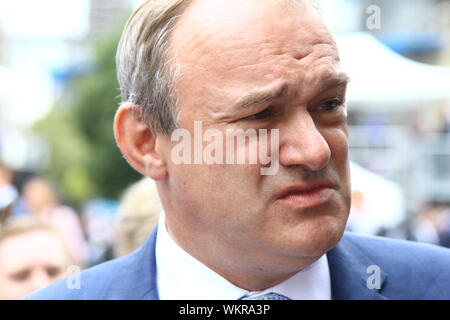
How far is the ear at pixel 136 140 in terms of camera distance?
166cm

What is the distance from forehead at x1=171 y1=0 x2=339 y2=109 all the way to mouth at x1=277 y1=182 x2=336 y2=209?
0.23m

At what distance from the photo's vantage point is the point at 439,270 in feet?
5.55

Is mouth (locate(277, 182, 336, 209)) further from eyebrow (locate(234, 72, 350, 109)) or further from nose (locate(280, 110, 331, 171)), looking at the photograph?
eyebrow (locate(234, 72, 350, 109))

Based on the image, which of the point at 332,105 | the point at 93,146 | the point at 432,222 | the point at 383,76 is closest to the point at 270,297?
the point at 332,105

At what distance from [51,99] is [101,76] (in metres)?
16.3

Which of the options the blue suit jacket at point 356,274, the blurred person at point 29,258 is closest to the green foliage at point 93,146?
the blurred person at point 29,258

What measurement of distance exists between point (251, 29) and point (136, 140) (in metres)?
0.42

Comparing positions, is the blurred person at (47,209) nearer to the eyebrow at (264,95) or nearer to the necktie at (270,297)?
the necktie at (270,297)

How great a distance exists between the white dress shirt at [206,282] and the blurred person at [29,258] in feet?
3.10

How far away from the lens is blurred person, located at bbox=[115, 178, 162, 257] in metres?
2.84

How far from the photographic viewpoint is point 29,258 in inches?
105

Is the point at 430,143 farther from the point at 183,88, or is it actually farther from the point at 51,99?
the point at 51,99

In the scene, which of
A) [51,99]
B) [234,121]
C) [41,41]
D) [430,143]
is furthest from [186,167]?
[51,99]

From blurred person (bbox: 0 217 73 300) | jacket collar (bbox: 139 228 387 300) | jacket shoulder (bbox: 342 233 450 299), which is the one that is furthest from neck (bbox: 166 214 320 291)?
blurred person (bbox: 0 217 73 300)
